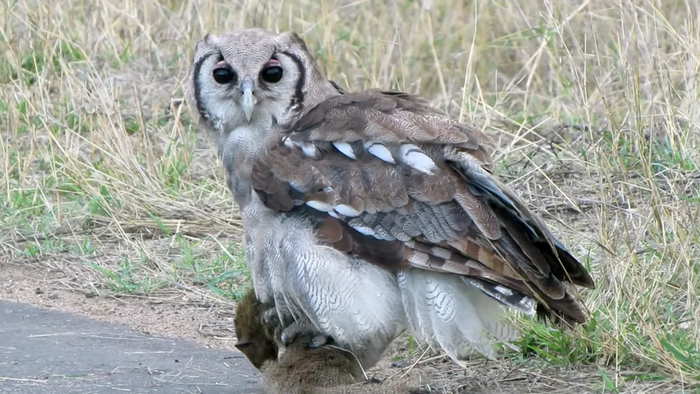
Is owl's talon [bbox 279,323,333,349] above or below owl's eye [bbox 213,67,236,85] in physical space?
below

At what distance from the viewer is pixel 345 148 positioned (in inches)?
186

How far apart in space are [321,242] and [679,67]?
3425mm

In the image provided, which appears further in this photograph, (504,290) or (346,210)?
(346,210)

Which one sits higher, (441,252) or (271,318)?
(441,252)

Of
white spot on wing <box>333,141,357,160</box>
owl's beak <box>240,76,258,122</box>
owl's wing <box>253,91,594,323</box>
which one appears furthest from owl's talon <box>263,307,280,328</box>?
owl's beak <box>240,76,258,122</box>

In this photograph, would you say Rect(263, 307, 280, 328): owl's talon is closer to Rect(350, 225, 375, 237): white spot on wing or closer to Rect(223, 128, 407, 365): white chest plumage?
Rect(223, 128, 407, 365): white chest plumage

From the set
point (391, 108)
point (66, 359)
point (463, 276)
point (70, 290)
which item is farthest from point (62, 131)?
point (463, 276)

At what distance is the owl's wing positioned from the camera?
447 centimetres

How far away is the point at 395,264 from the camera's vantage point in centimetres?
451

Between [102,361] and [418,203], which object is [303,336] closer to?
[418,203]

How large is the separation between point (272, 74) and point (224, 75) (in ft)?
0.66

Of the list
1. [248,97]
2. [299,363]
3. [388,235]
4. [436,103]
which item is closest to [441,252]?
[388,235]

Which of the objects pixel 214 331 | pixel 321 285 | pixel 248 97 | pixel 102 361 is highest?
pixel 248 97

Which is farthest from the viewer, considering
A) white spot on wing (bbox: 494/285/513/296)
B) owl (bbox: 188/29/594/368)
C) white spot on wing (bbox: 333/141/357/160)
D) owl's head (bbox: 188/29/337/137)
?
owl's head (bbox: 188/29/337/137)
